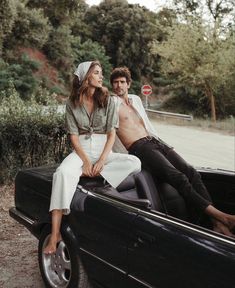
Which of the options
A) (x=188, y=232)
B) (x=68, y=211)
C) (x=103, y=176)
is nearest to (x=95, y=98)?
(x=103, y=176)

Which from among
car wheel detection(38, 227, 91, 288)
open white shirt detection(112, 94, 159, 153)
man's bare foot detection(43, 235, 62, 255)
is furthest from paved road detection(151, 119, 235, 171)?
man's bare foot detection(43, 235, 62, 255)

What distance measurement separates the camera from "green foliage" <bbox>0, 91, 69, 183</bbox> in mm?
7055

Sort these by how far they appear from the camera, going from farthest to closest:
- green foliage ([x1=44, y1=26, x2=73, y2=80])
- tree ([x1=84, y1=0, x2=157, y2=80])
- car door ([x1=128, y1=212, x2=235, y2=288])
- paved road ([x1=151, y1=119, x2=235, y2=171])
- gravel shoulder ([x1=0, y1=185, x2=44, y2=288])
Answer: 1. tree ([x1=84, y1=0, x2=157, y2=80])
2. green foliage ([x1=44, y1=26, x2=73, y2=80])
3. paved road ([x1=151, y1=119, x2=235, y2=171])
4. gravel shoulder ([x1=0, y1=185, x2=44, y2=288])
5. car door ([x1=128, y1=212, x2=235, y2=288])

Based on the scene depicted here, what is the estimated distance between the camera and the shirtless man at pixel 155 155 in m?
3.48

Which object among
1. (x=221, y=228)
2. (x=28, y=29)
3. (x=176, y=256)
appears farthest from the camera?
(x=28, y=29)

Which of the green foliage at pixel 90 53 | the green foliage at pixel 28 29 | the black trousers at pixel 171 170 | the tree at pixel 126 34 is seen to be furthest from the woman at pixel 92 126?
the tree at pixel 126 34

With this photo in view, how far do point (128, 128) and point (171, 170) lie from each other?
0.80 metres

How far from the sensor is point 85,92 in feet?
12.8

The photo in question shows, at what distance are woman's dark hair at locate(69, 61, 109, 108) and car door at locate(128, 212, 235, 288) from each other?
4.77 feet

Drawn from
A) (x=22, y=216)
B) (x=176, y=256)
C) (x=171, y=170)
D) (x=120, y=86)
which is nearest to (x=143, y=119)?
(x=120, y=86)

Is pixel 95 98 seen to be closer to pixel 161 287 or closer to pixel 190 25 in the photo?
pixel 161 287

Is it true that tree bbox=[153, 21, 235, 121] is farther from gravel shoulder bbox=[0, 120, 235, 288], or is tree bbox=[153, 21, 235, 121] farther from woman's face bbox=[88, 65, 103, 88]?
woman's face bbox=[88, 65, 103, 88]

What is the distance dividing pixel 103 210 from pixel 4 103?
5.06 meters

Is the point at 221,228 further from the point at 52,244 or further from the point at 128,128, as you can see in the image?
the point at 128,128
